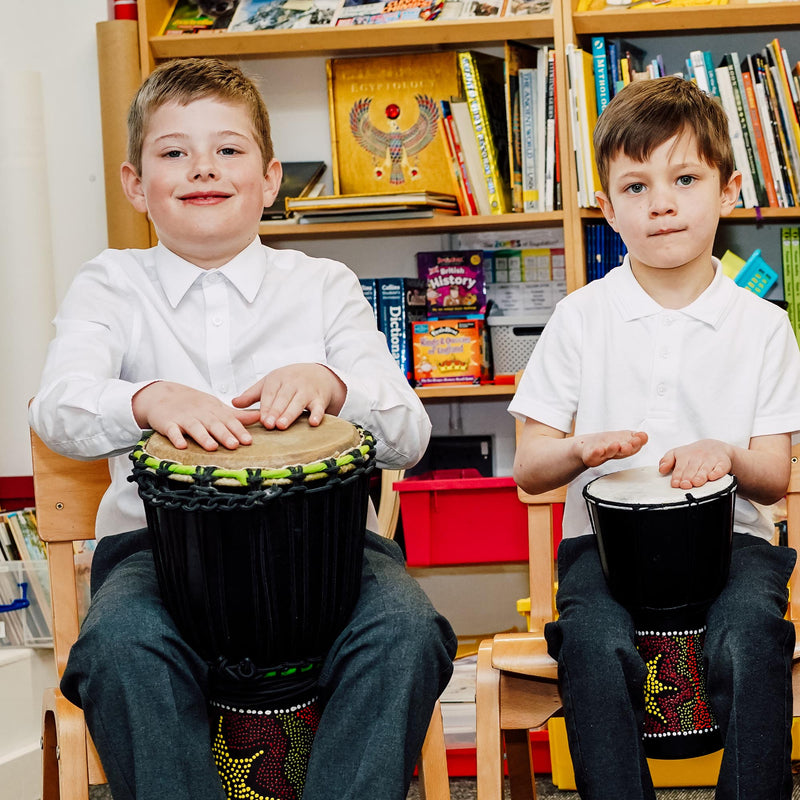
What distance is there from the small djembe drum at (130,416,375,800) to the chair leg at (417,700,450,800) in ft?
0.69

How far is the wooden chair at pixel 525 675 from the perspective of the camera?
1.38 meters

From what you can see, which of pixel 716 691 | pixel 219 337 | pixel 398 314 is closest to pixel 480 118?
pixel 398 314

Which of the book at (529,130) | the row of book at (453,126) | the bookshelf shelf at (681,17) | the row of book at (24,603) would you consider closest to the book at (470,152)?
the row of book at (453,126)

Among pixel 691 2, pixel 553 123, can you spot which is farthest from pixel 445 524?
pixel 691 2

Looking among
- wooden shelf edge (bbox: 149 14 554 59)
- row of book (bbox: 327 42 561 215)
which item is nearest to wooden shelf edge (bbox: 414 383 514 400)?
row of book (bbox: 327 42 561 215)

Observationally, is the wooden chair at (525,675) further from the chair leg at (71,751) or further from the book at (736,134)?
the book at (736,134)

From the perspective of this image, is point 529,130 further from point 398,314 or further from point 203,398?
point 203,398

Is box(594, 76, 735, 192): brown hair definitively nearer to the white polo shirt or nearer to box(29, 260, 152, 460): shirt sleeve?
the white polo shirt

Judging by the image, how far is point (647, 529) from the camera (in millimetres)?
1304

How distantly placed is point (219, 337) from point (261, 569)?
47 cm

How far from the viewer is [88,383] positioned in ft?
4.63

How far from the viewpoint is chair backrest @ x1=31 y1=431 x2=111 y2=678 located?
1.51 m

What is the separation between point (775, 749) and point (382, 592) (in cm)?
48

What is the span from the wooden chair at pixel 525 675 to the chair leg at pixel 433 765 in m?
0.06
